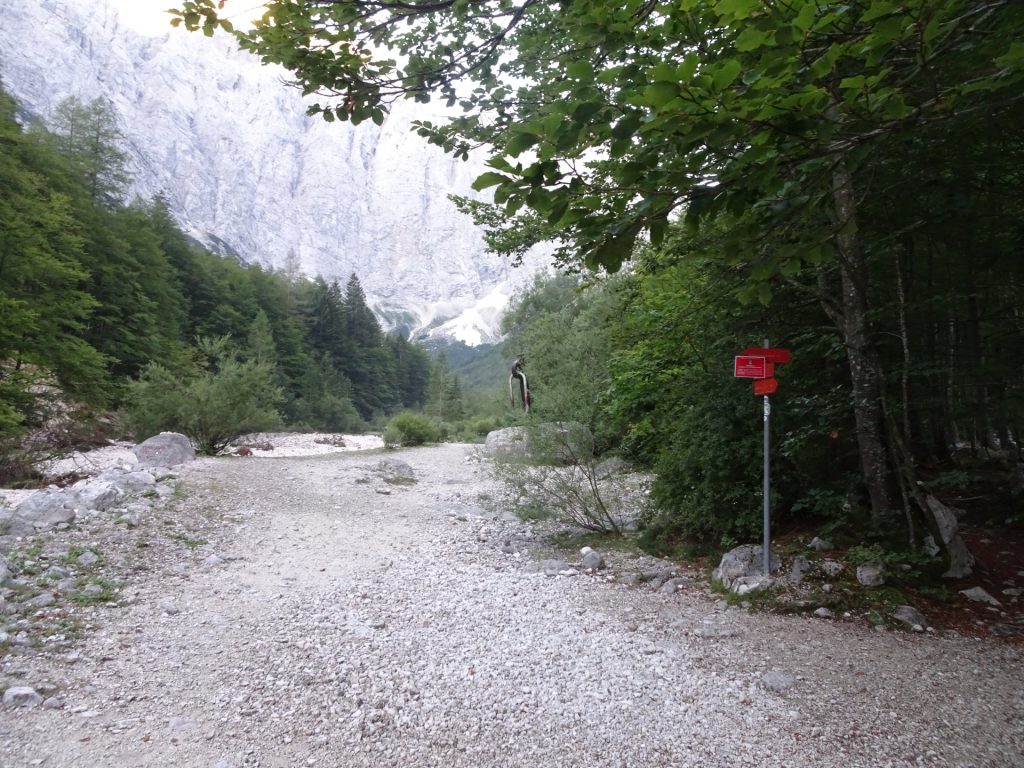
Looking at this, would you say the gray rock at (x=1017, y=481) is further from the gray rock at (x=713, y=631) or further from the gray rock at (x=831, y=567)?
the gray rock at (x=713, y=631)

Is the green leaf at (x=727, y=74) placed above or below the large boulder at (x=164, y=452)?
above

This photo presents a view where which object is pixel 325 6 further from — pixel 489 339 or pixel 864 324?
pixel 489 339

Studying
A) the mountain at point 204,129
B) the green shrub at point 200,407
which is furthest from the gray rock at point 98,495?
the mountain at point 204,129

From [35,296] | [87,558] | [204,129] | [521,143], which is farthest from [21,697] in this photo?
[204,129]

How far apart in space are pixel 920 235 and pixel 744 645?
14.9 feet

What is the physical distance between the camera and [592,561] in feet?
22.1

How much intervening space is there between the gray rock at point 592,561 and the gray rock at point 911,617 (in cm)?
294

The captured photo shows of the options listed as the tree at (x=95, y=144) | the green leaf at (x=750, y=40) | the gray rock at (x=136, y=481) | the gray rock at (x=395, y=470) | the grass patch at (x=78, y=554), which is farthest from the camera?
the tree at (x=95, y=144)

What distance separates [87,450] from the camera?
17.0 meters

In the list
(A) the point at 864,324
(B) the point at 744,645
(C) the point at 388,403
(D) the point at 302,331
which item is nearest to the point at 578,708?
(B) the point at 744,645

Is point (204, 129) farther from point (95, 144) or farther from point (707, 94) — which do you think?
point (707, 94)

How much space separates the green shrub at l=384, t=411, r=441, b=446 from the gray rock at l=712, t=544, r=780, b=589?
2281 cm

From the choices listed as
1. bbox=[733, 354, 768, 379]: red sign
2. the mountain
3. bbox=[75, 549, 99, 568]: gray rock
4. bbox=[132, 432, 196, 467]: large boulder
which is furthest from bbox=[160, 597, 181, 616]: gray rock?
the mountain

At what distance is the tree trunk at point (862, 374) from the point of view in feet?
A: 17.2
